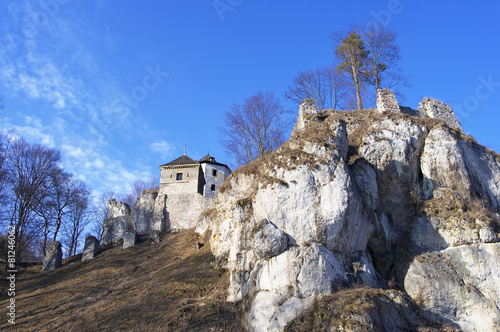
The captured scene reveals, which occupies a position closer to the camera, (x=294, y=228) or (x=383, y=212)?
(x=294, y=228)

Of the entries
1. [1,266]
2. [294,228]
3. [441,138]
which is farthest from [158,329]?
[1,266]

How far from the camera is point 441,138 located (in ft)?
58.7

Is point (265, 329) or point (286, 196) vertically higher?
point (286, 196)

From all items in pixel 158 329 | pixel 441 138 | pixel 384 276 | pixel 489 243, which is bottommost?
pixel 158 329

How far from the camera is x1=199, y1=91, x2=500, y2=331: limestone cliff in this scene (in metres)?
13.1

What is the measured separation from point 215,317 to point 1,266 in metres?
19.7

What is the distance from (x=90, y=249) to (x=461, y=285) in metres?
24.3

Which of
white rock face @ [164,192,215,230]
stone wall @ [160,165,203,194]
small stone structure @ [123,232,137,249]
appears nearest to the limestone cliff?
small stone structure @ [123,232,137,249]

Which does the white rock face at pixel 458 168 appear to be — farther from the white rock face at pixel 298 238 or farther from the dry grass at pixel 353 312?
the dry grass at pixel 353 312

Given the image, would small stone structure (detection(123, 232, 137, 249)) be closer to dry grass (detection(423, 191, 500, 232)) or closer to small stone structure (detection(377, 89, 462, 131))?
small stone structure (detection(377, 89, 462, 131))

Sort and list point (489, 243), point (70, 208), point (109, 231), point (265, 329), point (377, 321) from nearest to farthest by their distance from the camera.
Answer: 1. point (377, 321)
2. point (265, 329)
3. point (489, 243)
4. point (109, 231)
5. point (70, 208)

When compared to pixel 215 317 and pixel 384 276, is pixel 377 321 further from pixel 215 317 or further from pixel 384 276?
pixel 215 317

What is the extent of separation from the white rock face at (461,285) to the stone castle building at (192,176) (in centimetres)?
2178

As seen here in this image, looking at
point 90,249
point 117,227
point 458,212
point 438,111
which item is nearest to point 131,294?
point 90,249
